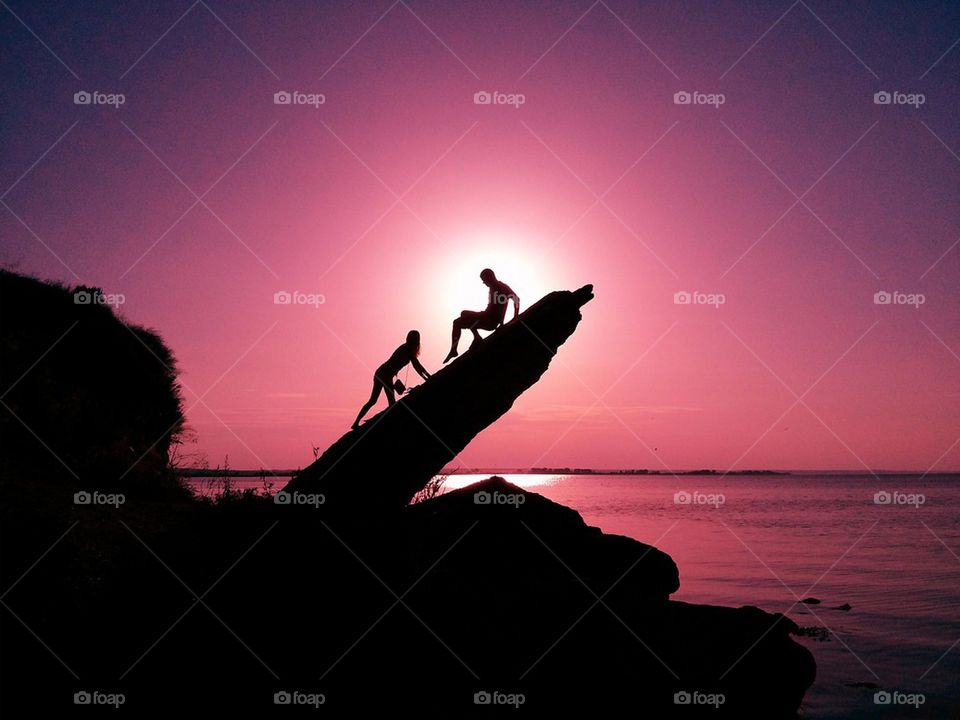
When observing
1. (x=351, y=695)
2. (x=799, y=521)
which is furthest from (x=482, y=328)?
(x=799, y=521)

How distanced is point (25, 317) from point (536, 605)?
19587 mm

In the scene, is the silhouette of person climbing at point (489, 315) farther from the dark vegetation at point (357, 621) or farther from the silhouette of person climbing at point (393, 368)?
the dark vegetation at point (357, 621)

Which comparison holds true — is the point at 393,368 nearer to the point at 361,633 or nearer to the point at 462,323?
the point at 462,323

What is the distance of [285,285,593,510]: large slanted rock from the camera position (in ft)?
39.0

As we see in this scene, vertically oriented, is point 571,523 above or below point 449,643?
above

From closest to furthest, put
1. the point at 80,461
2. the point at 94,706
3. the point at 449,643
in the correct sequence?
the point at 94,706 → the point at 449,643 → the point at 80,461

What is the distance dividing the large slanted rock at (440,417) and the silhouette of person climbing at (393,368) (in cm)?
202

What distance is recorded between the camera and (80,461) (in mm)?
18422

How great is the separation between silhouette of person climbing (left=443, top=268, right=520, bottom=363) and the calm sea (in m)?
5.86

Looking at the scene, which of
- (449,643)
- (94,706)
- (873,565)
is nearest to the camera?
(94,706)

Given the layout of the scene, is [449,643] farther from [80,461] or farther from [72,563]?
[80,461]

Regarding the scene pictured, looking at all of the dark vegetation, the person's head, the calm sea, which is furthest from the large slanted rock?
the calm sea

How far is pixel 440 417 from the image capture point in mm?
12000

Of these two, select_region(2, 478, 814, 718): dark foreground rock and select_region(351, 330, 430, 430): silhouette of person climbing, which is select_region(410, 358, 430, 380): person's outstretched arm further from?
select_region(2, 478, 814, 718): dark foreground rock
